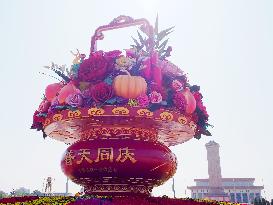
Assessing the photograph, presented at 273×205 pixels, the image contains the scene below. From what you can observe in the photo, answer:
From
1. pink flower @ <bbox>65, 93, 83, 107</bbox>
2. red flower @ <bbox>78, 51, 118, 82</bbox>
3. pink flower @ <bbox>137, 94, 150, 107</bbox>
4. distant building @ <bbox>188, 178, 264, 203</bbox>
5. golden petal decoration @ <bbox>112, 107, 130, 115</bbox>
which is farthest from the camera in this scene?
distant building @ <bbox>188, 178, 264, 203</bbox>

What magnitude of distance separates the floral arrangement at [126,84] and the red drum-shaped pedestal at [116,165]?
0.88m

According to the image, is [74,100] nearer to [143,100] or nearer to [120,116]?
[120,116]

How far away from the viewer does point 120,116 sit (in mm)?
6133

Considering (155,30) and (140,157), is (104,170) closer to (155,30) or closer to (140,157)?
(140,157)

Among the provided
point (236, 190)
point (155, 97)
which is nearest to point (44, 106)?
point (155, 97)

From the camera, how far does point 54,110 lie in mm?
6754

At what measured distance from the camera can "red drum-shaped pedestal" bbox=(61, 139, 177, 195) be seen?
6.36 m

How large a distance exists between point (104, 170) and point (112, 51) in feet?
7.96

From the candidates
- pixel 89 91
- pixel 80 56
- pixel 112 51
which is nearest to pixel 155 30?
pixel 112 51

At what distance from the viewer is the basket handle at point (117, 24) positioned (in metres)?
7.69

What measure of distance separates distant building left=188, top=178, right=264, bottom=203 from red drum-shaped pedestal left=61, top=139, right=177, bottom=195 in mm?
80929

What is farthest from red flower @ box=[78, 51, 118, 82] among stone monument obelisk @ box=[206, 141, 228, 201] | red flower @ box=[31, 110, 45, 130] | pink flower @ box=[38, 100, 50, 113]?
stone monument obelisk @ box=[206, 141, 228, 201]

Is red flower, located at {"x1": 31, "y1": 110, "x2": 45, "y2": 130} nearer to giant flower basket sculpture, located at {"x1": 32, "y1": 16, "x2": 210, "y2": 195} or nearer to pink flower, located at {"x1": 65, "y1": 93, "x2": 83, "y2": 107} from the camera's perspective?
giant flower basket sculpture, located at {"x1": 32, "y1": 16, "x2": 210, "y2": 195}

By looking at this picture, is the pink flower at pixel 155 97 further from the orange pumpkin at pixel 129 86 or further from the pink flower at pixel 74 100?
the pink flower at pixel 74 100
